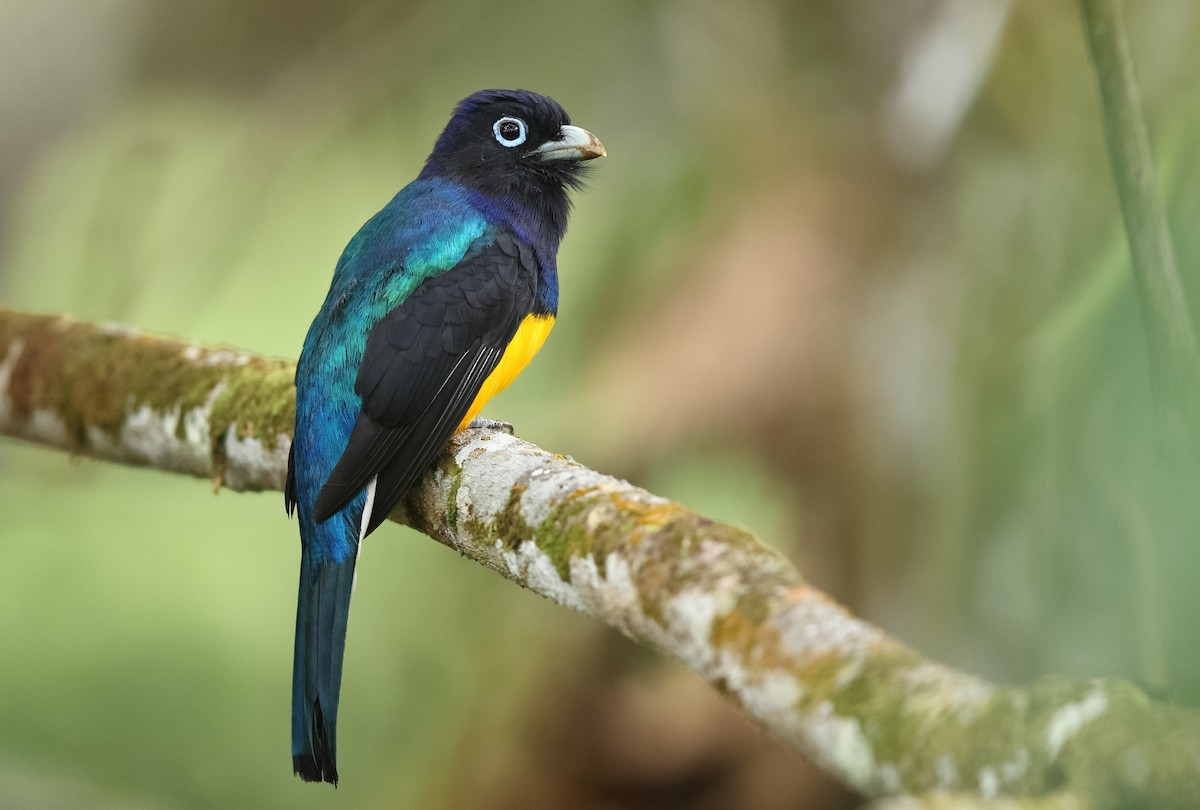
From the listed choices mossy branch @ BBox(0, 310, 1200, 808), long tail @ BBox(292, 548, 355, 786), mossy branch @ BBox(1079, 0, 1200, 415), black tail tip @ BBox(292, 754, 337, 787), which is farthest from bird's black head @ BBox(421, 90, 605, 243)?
black tail tip @ BBox(292, 754, 337, 787)

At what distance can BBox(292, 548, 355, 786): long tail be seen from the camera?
243 centimetres

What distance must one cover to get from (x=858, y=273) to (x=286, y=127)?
8.17 feet

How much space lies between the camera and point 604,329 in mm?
4340

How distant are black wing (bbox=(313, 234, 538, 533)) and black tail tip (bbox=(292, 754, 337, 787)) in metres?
0.49

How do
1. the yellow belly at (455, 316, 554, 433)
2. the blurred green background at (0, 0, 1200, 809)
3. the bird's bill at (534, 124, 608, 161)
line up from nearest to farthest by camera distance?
1. the yellow belly at (455, 316, 554, 433)
2. the bird's bill at (534, 124, 608, 161)
3. the blurred green background at (0, 0, 1200, 809)

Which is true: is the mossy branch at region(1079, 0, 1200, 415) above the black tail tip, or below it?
above

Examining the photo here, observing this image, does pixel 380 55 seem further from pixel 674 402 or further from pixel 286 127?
pixel 674 402

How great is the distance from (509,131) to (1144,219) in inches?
74.9

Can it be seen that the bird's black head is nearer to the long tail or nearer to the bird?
the bird

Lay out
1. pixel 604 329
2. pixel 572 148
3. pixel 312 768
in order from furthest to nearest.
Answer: pixel 604 329, pixel 572 148, pixel 312 768

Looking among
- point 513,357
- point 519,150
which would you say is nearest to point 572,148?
point 519,150

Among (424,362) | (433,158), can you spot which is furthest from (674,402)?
(424,362)

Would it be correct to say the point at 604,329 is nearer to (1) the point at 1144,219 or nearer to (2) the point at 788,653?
(1) the point at 1144,219

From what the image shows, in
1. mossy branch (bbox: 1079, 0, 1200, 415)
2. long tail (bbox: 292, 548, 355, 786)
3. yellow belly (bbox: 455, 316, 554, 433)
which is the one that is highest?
mossy branch (bbox: 1079, 0, 1200, 415)
